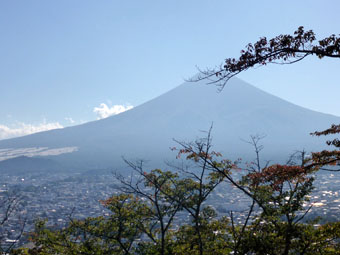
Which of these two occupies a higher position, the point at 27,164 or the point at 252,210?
the point at 252,210

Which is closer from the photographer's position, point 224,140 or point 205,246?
point 205,246

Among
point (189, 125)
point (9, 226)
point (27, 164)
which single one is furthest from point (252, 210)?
point (189, 125)

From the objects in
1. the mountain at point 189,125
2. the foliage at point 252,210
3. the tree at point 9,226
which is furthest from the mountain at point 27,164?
the foliage at point 252,210

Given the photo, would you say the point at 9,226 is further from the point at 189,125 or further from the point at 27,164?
the point at 189,125

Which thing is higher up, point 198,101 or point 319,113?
point 198,101

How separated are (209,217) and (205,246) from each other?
1665mm

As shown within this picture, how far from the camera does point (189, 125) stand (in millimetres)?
155375

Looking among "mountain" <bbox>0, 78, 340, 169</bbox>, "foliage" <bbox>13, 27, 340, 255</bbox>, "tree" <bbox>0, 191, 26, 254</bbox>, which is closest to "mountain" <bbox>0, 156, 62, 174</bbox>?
"mountain" <bbox>0, 78, 340, 169</bbox>

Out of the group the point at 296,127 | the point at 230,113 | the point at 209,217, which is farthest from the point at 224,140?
the point at 209,217

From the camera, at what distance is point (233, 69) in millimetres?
3756

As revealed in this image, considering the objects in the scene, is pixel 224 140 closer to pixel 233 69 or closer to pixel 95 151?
pixel 95 151

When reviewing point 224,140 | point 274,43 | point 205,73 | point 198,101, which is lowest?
point 224,140

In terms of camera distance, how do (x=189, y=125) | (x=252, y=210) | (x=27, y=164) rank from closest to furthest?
1. (x=252, y=210)
2. (x=27, y=164)
3. (x=189, y=125)

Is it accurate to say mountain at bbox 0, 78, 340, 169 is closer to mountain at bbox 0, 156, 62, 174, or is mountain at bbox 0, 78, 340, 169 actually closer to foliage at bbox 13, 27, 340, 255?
mountain at bbox 0, 156, 62, 174
